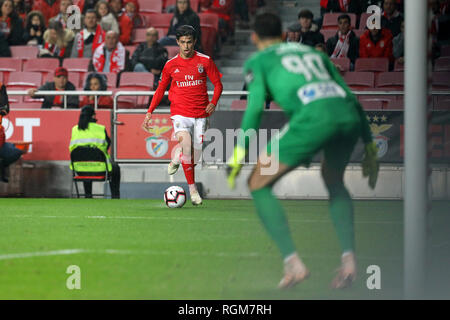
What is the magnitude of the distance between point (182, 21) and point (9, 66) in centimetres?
369

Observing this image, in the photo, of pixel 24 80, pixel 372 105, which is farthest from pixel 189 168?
pixel 24 80

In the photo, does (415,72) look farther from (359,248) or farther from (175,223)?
(175,223)

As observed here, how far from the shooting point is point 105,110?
14.6 metres

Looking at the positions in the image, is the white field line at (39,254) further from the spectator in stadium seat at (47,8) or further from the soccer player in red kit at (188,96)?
the spectator in stadium seat at (47,8)

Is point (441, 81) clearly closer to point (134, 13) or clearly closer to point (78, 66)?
point (134, 13)

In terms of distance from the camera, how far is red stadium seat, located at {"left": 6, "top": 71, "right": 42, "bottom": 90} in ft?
56.2

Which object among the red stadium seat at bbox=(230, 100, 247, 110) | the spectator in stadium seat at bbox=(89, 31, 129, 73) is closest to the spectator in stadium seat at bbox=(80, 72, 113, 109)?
the spectator in stadium seat at bbox=(89, 31, 129, 73)

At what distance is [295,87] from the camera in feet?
17.8

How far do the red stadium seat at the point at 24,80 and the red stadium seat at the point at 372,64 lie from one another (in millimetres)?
6010

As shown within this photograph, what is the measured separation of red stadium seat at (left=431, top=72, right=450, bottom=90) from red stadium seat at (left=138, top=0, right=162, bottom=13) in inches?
263

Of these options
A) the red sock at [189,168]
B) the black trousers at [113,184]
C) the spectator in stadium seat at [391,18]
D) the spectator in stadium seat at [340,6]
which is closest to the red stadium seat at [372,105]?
the spectator in stadium seat at [391,18]
